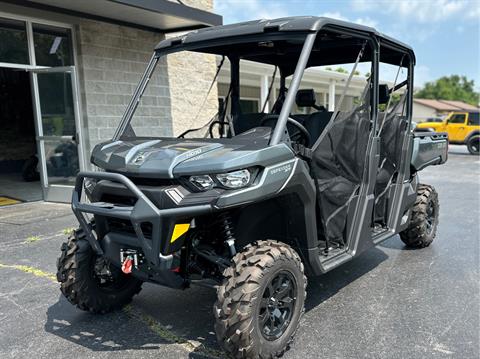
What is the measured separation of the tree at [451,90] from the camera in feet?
310

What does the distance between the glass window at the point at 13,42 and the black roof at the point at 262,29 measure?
544 centimetres

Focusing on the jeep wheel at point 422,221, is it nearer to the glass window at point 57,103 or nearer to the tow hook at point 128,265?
the tow hook at point 128,265

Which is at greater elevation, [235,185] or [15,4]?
[15,4]

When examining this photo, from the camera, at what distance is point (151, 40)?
32.3 feet

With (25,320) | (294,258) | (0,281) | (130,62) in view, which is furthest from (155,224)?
(130,62)

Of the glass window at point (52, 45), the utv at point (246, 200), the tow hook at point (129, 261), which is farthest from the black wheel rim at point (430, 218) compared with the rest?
the glass window at point (52, 45)

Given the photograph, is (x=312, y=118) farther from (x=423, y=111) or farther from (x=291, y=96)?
(x=423, y=111)

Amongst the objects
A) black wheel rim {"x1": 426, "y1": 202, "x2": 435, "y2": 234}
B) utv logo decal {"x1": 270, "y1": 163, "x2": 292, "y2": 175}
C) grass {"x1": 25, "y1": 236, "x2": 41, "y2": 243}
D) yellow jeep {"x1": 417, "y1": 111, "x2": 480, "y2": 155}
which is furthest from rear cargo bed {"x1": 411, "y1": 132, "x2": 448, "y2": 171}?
yellow jeep {"x1": 417, "y1": 111, "x2": 480, "y2": 155}

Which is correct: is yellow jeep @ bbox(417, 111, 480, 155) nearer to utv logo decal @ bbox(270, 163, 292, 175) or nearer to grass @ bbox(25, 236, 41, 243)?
grass @ bbox(25, 236, 41, 243)

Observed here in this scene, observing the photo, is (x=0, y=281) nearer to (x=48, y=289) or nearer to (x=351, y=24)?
(x=48, y=289)

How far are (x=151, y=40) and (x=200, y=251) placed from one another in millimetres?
7861

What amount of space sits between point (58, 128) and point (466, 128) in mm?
19324

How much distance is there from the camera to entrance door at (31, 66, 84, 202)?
7980mm

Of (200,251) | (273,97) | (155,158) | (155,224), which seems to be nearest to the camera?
(155,224)
